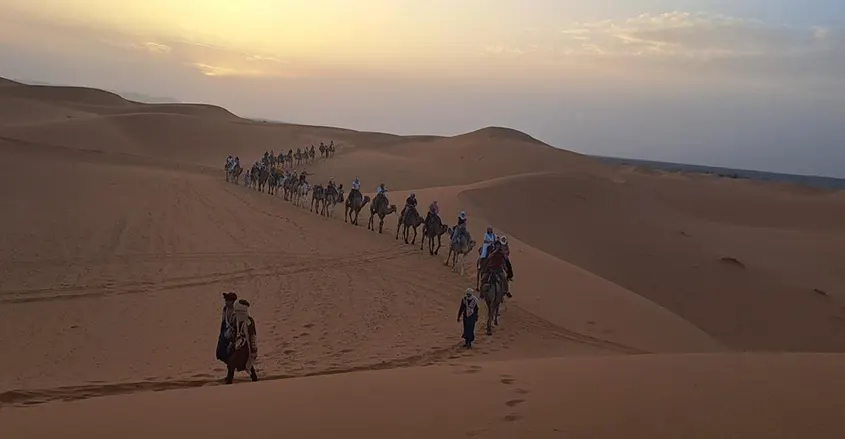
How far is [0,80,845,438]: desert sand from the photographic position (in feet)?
22.3

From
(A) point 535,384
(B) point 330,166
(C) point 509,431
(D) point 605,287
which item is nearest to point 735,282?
(D) point 605,287

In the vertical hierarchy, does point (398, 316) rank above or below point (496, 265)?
below

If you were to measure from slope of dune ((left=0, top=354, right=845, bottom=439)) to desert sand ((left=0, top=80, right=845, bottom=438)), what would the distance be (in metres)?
0.03

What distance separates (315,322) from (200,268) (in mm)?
5097

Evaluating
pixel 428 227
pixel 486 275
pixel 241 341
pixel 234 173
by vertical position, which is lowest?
pixel 241 341

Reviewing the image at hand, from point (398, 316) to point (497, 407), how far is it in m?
7.54

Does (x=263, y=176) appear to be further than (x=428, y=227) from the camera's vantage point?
Yes

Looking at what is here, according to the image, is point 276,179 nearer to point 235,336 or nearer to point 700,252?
point 700,252

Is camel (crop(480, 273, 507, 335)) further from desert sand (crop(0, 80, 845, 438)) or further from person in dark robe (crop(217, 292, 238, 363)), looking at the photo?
person in dark robe (crop(217, 292, 238, 363))

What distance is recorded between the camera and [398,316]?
14.4m

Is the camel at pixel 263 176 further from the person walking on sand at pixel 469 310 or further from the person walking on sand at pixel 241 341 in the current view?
the person walking on sand at pixel 241 341

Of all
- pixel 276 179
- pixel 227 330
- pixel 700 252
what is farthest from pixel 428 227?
pixel 276 179

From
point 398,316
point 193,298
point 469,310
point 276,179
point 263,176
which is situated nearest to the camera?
point 469,310

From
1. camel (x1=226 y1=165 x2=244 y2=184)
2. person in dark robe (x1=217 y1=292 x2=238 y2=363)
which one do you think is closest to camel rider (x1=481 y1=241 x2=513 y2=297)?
person in dark robe (x1=217 y1=292 x2=238 y2=363)
